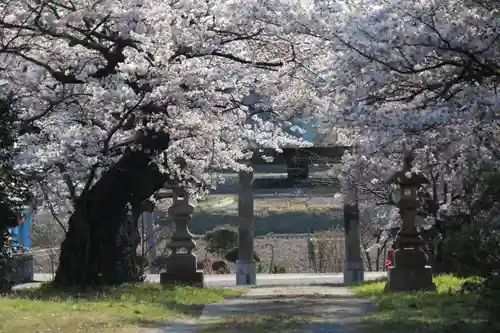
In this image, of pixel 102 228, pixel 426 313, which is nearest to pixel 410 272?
pixel 426 313

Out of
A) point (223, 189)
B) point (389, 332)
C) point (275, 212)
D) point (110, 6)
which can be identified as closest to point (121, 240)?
point (110, 6)

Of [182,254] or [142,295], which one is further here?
[182,254]

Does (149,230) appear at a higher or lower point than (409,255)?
higher

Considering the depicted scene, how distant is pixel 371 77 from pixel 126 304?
5.81 meters

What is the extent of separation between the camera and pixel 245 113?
19703 mm

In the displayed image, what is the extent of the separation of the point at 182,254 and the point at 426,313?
29.5 feet

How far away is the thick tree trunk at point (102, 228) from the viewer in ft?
59.5

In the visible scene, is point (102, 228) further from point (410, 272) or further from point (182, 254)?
point (410, 272)

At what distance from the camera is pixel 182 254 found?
2119cm

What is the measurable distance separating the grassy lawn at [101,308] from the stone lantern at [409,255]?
11.5 ft

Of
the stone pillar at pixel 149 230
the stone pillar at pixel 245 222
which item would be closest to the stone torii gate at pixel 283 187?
the stone pillar at pixel 245 222

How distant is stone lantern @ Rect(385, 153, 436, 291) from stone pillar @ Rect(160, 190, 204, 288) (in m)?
5.04

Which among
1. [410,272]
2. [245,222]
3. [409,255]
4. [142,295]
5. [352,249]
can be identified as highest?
[245,222]

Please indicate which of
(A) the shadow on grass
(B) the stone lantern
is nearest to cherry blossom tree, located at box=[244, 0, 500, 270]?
(A) the shadow on grass
